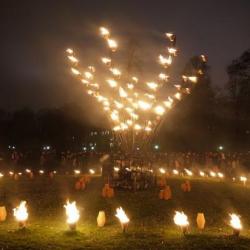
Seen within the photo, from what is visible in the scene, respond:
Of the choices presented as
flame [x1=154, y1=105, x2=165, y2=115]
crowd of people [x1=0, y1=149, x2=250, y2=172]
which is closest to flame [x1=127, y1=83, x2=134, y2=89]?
flame [x1=154, y1=105, x2=165, y2=115]

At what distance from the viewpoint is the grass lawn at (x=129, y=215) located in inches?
456

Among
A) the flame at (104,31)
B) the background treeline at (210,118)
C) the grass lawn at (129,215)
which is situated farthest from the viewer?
the background treeline at (210,118)

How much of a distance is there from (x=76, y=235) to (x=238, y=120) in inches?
1998

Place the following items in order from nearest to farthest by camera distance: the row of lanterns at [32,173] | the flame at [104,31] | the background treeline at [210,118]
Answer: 1. the flame at [104,31]
2. the row of lanterns at [32,173]
3. the background treeline at [210,118]

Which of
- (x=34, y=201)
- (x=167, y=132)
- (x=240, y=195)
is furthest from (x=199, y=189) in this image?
(x=167, y=132)

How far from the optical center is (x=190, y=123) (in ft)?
198

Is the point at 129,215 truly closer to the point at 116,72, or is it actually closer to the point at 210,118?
the point at 116,72

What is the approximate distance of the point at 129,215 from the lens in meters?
16.1

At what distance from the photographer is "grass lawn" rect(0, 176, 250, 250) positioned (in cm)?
1159

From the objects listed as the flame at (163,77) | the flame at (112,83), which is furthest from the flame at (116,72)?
the flame at (163,77)

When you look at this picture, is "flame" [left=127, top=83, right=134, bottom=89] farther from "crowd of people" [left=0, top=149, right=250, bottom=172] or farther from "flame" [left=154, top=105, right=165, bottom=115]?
"crowd of people" [left=0, top=149, right=250, bottom=172]

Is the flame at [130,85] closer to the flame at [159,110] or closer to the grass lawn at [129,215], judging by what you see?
the flame at [159,110]

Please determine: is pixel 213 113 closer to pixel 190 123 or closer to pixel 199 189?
pixel 190 123

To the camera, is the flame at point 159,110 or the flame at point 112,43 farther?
the flame at point 159,110
